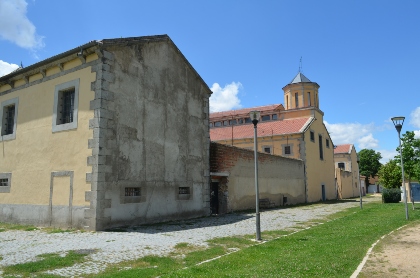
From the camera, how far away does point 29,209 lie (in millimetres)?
13547

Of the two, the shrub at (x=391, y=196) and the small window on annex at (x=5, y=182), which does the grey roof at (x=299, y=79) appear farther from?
the small window on annex at (x=5, y=182)

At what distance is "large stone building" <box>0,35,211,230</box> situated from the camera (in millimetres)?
12094

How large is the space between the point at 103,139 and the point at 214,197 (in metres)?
8.66

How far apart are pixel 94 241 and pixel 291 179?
20216 millimetres

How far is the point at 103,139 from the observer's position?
11938 mm

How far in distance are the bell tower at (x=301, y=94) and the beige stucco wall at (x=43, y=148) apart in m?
28.5

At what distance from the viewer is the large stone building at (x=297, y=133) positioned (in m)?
31.7

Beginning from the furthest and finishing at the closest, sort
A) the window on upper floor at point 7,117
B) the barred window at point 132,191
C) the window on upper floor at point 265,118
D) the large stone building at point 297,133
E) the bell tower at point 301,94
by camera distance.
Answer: the window on upper floor at point 265,118 < the bell tower at point 301,94 < the large stone building at point 297,133 < the window on upper floor at point 7,117 < the barred window at point 132,191

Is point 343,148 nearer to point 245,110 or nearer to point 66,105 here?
point 245,110

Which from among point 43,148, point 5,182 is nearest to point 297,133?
point 43,148

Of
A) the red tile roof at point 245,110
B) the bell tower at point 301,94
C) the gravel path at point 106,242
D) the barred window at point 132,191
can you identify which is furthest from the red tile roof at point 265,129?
the barred window at point 132,191

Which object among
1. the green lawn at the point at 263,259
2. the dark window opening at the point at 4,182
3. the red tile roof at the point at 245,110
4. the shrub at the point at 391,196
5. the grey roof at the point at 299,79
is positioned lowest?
the green lawn at the point at 263,259

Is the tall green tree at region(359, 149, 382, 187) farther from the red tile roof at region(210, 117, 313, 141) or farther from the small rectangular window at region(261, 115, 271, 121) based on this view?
the red tile roof at region(210, 117, 313, 141)

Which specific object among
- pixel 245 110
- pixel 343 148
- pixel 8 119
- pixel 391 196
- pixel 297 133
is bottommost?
pixel 391 196
